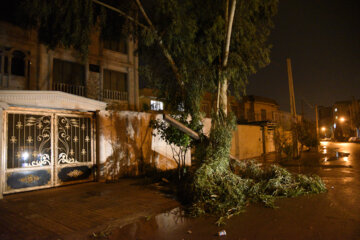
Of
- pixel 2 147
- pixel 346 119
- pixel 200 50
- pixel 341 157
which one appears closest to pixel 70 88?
pixel 2 147

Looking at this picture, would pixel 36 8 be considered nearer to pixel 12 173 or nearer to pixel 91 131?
pixel 91 131

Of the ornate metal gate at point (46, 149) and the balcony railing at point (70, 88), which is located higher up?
the balcony railing at point (70, 88)

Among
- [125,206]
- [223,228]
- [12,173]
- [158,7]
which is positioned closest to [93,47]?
[158,7]

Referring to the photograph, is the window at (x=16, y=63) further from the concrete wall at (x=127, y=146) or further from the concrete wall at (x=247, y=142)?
the concrete wall at (x=247, y=142)

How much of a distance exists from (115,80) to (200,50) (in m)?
9.45

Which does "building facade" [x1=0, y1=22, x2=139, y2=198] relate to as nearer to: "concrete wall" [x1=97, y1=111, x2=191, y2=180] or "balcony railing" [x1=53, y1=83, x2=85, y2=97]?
"balcony railing" [x1=53, y1=83, x2=85, y2=97]

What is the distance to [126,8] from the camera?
8047 mm

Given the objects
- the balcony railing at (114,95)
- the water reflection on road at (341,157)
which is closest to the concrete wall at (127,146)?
the balcony railing at (114,95)

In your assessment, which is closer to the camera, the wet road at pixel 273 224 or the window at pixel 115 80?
the wet road at pixel 273 224

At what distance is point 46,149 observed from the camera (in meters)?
7.58

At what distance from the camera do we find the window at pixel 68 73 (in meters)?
12.9

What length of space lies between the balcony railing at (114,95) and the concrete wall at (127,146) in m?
5.66

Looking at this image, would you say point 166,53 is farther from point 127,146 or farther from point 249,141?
point 249,141

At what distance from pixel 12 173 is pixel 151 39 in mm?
5712
